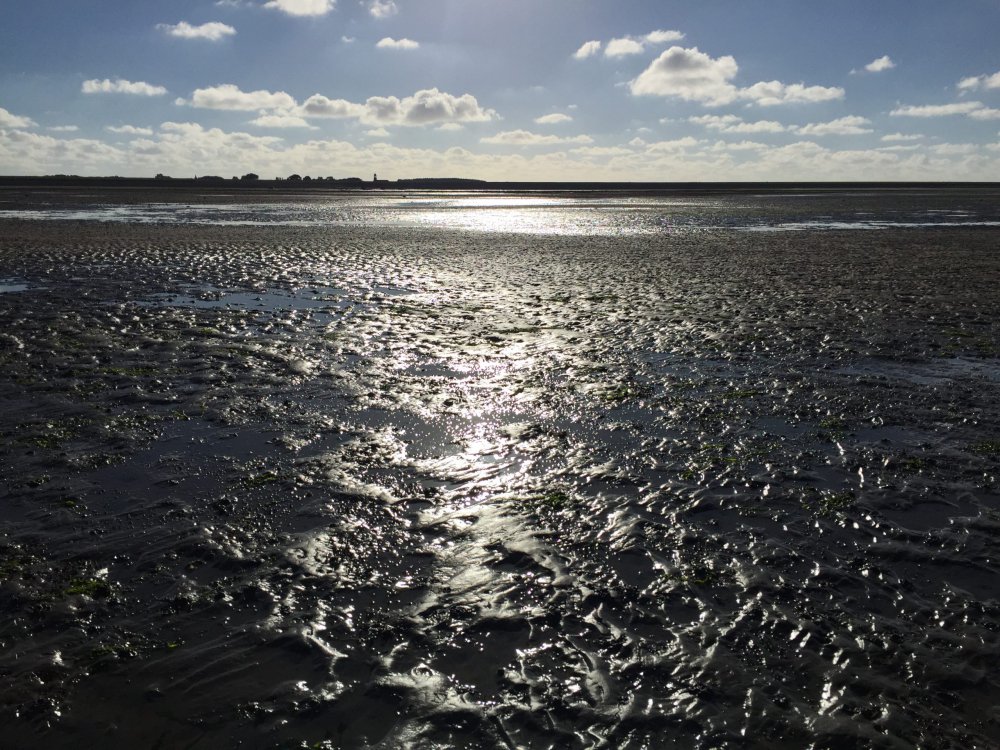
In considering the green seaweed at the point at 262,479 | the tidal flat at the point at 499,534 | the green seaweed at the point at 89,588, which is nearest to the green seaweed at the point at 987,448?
the tidal flat at the point at 499,534

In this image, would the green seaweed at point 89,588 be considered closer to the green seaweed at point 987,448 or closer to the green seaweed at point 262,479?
the green seaweed at point 262,479

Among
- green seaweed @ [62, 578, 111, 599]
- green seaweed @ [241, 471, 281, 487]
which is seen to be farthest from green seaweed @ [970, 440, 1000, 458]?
green seaweed @ [62, 578, 111, 599]

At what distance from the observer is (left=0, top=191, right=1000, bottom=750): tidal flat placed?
439 cm

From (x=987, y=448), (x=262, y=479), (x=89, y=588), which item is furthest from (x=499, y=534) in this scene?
(x=987, y=448)

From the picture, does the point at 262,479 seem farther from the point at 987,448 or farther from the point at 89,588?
the point at 987,448

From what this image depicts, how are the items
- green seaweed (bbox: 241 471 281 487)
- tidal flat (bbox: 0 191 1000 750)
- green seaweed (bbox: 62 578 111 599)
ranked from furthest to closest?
green seaweed (bbox: 241 471 281 487)
green seaweed (bbox: 62 578 111 599)
tidal flat (bbox: 0 191 1000 750)

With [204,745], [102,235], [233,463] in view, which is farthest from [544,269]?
[102,235]

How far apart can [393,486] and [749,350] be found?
885 cm

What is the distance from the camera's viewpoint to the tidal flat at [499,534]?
439 centimetres

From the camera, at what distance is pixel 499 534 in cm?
650

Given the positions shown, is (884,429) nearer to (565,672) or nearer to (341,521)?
(565,672)

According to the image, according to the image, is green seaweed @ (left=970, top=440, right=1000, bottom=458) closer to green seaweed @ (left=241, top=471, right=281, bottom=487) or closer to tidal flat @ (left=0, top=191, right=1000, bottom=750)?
tidal flat @ (left=0, top=191, right=1000, bottom=750)

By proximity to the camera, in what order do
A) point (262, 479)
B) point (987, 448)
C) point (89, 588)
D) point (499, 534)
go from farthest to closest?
point (987, 448) → point (262, 479) → point (499, 534) → point (89, 588)

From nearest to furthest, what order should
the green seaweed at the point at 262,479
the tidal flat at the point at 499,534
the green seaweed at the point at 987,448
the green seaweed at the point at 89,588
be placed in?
1. the tidal flat at the point at 499,534
2. the green seaweed at the point at 89,588
3. the green seaweed at the point at 262,479
4. the green seaweed at the point at 987,448
